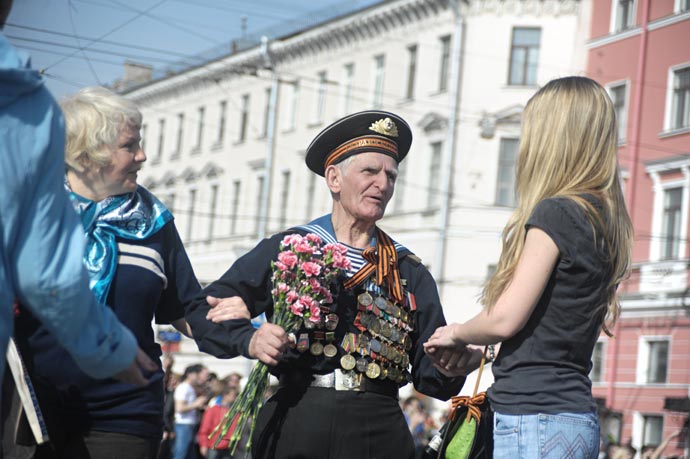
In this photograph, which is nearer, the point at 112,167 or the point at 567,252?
the point at 567,252

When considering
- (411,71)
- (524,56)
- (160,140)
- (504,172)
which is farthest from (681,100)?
(160,140)

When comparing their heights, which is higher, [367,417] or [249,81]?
[249,81]

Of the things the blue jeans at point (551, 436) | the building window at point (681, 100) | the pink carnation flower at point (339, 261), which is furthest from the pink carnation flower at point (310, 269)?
the building window at point (681, 100)

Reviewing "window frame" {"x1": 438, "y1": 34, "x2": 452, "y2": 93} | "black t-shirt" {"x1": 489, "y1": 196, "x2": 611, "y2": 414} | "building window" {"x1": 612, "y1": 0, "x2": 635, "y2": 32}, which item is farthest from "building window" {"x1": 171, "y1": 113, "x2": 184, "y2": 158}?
"black t-shirt" {"x1": 489, "y1": 196, "x2": 611, "y2": 414}

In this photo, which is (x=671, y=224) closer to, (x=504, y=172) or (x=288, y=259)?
(x=504, y=172)

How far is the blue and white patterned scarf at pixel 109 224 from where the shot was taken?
482 centimetres

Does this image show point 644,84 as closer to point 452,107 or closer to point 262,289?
point 452,107

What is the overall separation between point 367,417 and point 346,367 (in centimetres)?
22

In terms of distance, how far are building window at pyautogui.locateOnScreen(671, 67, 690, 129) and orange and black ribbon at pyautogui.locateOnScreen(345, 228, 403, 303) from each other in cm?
3018

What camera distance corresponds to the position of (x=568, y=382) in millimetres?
4270

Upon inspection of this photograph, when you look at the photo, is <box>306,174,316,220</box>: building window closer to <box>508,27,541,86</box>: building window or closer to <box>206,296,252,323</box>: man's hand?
<box>508,27,541,86</box>: building window

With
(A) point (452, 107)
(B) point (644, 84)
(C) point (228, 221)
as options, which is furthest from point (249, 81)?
(B) point (644, 84)

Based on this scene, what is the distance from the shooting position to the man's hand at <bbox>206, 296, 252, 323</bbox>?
16.8ft

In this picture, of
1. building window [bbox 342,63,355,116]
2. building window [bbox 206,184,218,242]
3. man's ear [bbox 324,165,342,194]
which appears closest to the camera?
man's ear [bbox 324,165,342,194]
